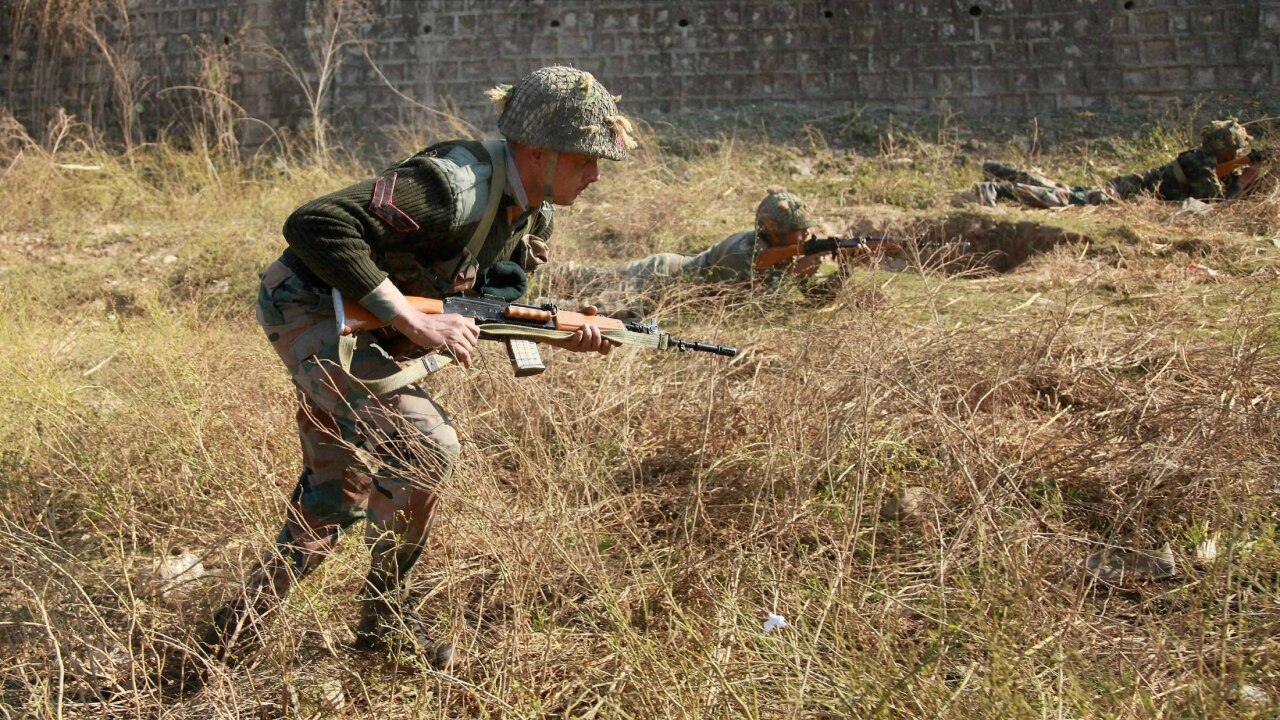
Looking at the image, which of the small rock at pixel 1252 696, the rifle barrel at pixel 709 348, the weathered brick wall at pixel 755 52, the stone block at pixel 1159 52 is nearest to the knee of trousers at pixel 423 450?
the rifle barrel at pixel 709 348

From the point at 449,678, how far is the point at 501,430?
142 cm

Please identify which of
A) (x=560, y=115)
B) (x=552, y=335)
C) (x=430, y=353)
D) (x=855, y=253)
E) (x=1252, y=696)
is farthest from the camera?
(x=855, y=253)

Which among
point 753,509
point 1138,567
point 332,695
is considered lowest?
point 332,695

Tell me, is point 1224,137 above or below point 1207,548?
above

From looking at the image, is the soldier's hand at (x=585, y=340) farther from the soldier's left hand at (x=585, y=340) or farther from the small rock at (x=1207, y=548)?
the small rock at (x=1207, y=548)

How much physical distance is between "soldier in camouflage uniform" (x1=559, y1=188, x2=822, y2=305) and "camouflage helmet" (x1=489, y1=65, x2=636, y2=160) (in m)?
2.76

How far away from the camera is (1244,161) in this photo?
7.13 metres

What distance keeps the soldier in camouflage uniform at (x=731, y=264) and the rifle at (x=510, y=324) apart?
7.92 ft

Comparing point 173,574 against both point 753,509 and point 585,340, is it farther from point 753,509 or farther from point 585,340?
point 753,509

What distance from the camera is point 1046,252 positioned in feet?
20.2

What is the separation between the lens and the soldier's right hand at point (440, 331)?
7.75 ft

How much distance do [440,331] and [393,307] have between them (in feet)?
0.40

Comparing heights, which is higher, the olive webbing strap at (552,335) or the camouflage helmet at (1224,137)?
the camouflage helmet at (1224,137)

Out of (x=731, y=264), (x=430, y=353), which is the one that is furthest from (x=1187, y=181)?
(x=430, y=353)
